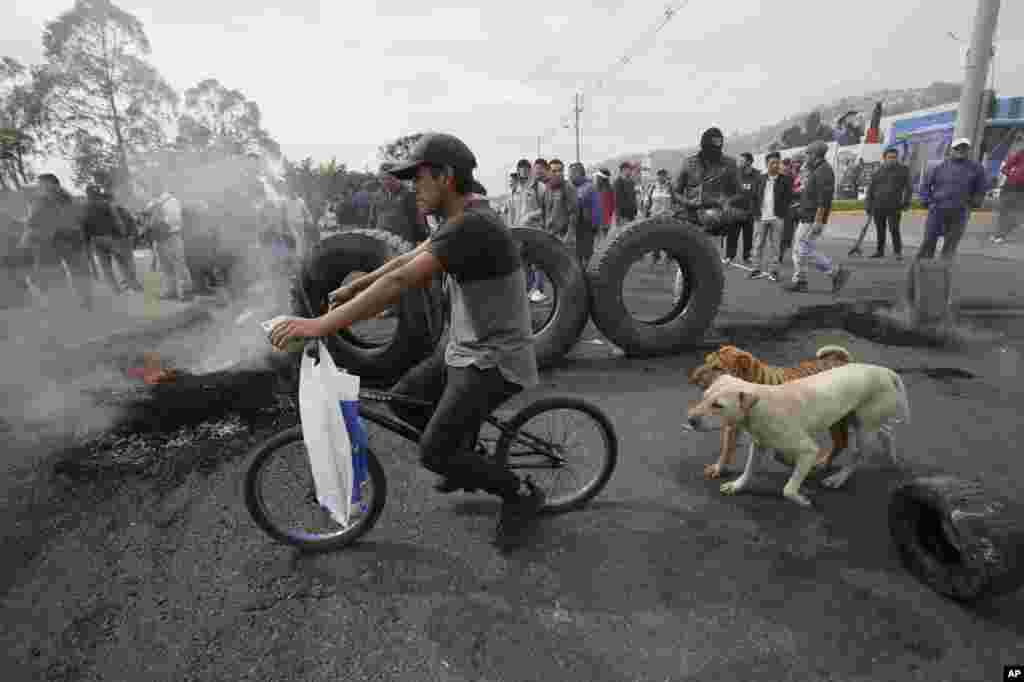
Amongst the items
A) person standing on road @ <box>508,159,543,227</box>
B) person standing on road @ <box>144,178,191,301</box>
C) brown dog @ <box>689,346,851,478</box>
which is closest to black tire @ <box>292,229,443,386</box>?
brown dog @ <box>689,346,851,478</box>

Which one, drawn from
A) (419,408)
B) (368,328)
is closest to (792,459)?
(419,408)

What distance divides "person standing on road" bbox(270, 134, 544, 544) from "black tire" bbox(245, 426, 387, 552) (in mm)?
331

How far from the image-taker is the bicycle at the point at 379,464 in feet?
8.64

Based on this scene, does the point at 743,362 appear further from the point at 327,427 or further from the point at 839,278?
the point at 839,278

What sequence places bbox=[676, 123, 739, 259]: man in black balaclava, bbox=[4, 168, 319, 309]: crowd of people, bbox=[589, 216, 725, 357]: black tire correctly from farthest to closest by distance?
bbox=[4, 168, 319, 309]: crowd of people < bbox=[676, 123, 739, 259]: man in black balaclava < bbox=[589, 216, 725, 357]: black tire

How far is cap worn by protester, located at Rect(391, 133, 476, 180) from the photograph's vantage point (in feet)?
7.16

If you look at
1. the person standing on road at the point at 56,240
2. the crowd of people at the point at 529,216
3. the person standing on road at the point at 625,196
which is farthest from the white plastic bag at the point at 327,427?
the person standing on road at the point at 625,196

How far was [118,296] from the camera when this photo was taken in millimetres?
10234

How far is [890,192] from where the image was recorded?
10.5 meters

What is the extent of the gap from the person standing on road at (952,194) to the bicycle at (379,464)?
738cm

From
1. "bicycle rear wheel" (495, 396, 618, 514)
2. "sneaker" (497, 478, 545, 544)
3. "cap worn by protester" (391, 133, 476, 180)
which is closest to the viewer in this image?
"cap worn by protester" (391, 133, 476, 180)

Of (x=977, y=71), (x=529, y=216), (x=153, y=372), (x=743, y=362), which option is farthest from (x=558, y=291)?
(x=977, y=71)

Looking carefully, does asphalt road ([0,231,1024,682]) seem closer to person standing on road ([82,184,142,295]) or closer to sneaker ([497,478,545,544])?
sneaker ([497,478,545,544])

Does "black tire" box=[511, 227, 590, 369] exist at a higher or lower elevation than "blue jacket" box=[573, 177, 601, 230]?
lower
